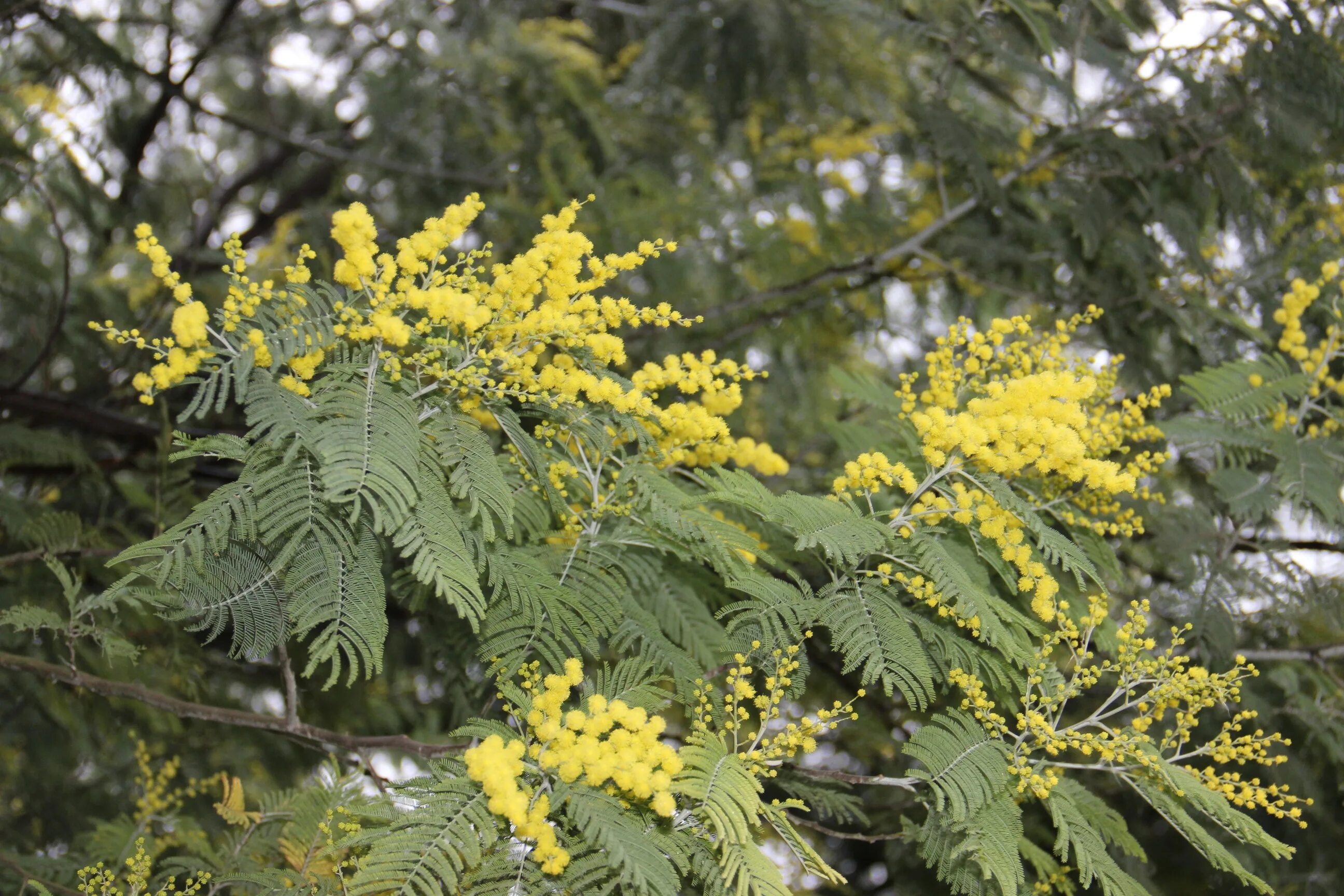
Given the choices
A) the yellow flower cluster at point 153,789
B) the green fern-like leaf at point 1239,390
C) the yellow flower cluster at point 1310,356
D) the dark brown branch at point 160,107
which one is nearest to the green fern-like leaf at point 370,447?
the yellow flower cluster at point 153,789

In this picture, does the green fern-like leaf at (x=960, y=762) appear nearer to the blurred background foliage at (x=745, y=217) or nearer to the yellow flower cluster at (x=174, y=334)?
the blurred background foliage at (x=745, y=217)

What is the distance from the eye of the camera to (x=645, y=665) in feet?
8.30

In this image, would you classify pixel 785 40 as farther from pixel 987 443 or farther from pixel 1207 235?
pixel 987 443

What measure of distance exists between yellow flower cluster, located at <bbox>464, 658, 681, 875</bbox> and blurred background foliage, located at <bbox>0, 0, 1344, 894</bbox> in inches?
36.7

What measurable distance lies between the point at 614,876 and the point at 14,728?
4975 millimetres

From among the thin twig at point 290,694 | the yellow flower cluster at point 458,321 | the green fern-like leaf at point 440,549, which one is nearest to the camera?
the green fern-like leaf at point 440,549

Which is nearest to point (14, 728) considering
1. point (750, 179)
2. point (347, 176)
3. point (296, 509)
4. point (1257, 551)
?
point (347, 176)

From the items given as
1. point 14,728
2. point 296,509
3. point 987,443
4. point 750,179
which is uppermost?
point 750,179

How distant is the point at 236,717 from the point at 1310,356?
3.93m

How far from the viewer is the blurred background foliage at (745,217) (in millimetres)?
4195

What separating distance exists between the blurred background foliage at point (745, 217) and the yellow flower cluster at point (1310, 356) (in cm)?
46

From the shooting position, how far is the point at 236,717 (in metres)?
2.80

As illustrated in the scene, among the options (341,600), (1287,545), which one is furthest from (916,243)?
(341,600)

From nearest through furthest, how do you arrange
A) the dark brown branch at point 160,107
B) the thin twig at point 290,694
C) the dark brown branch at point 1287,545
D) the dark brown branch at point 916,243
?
the thin twig at point 290,694 → the dark brown branch at point 1287,545 → the dark brown branch at point 916,243 → the dark brown branch at point 160,107
